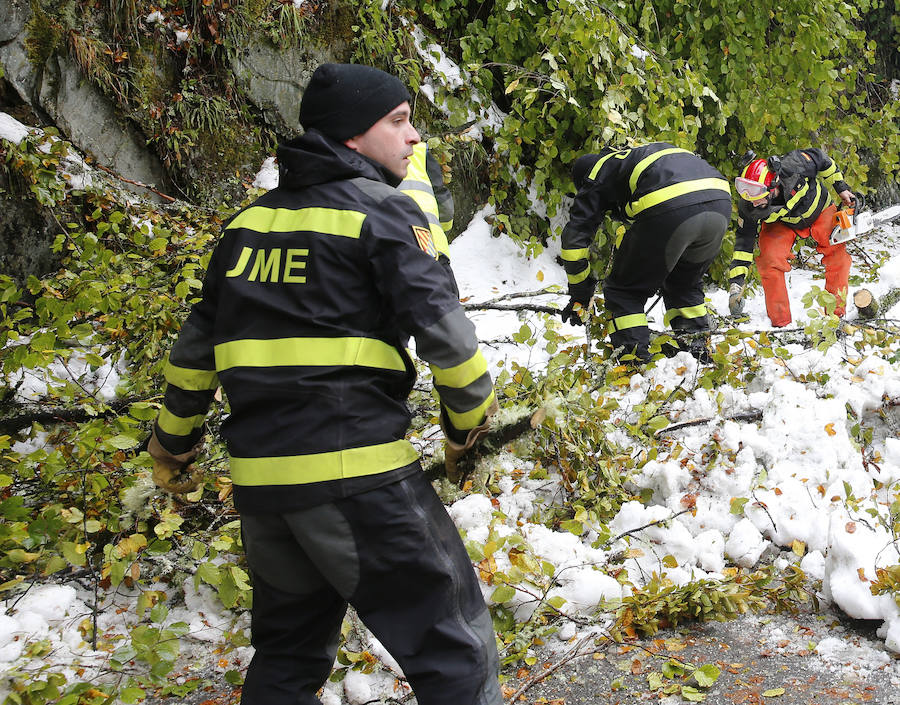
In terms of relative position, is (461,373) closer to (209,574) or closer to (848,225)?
(209,574)

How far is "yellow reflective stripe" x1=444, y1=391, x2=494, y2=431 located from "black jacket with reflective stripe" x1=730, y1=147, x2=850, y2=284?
14.8 ft

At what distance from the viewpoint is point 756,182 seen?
5203 mm

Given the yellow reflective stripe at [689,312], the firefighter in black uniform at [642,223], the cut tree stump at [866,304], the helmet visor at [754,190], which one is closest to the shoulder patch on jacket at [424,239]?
the firefighter in black uniform at [642,223]

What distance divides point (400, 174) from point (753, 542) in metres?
1.72

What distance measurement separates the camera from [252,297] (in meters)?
1.49

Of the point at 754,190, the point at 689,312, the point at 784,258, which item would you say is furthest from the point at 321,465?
the point at 784,258

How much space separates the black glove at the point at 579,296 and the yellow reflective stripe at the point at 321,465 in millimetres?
2769

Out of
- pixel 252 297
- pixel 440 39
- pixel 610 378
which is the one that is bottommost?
pixel 610 378

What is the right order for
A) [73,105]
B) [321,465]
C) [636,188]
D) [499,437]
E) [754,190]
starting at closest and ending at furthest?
[321,465] < [499,437] < [636,188] < [73,105] < [754,190]

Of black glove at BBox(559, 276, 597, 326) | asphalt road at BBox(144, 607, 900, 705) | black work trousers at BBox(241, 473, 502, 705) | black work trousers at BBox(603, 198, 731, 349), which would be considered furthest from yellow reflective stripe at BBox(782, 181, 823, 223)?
black work trousers at BBox(241, 473, 502, 705)

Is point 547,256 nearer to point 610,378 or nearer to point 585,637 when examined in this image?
point 610,378

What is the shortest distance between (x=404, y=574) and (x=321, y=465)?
0.28m

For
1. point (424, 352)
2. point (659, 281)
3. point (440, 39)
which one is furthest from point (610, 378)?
point (440, 39)

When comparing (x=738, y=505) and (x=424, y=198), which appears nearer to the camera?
(x=738, y=505)
